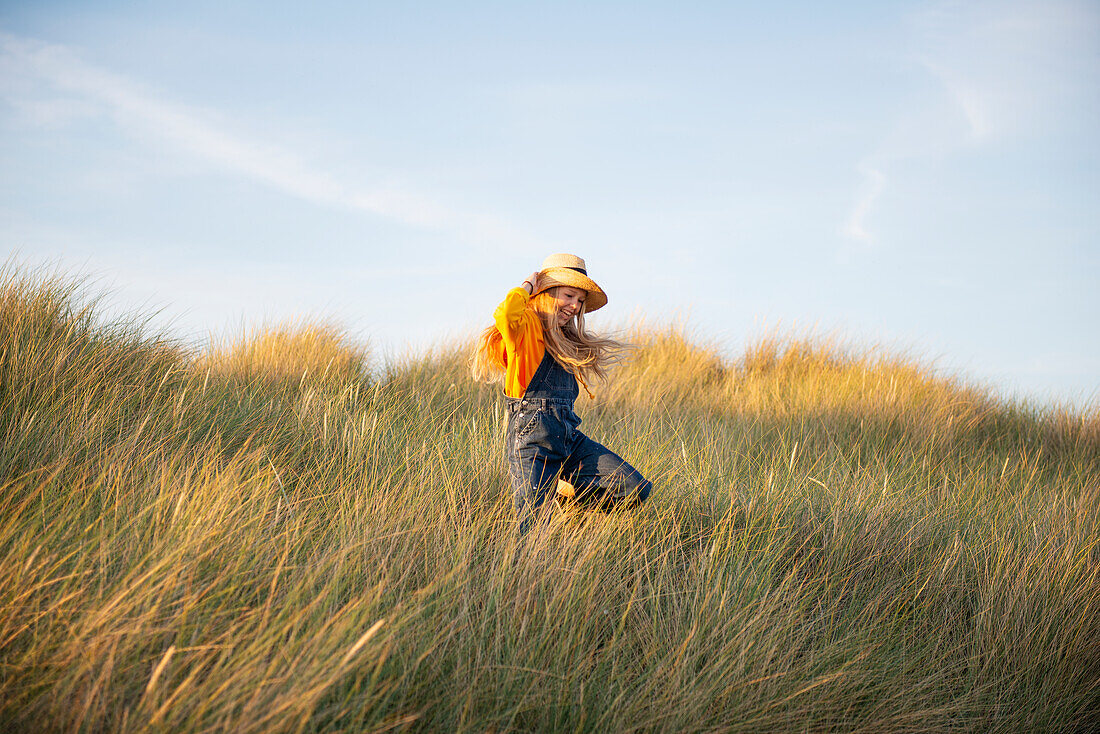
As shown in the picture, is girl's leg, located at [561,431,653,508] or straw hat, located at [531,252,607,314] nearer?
girl's leg, located at [561,431,653,508]

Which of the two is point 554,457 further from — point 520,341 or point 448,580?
point 448,580

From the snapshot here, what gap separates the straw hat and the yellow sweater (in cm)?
20

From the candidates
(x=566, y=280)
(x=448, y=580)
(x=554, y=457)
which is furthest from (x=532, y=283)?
(x=448, y=580)

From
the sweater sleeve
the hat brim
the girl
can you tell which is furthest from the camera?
the hat brim

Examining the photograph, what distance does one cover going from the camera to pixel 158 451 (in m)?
3.33

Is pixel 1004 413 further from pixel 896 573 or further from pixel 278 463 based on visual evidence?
pixel 278 463

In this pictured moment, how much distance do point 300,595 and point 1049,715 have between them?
304 cm

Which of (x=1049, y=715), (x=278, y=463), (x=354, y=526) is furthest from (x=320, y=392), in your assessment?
(x=1049, y=715)

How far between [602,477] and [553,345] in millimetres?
681

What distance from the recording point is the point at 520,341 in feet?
10.5

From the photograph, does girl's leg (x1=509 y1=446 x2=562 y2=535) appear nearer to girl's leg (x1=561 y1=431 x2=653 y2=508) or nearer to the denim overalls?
the denim overalls

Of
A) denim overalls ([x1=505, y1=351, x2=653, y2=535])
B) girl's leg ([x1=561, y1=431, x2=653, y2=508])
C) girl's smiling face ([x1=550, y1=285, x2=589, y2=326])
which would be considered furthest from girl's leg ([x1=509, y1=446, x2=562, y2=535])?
girl's smiling face ([x1=550, y1=285, x2=589, y2=326])

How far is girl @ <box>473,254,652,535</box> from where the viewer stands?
10.4ft

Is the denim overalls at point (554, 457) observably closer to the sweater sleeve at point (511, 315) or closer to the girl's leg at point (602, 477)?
the girl's leg at point (602, 477)
